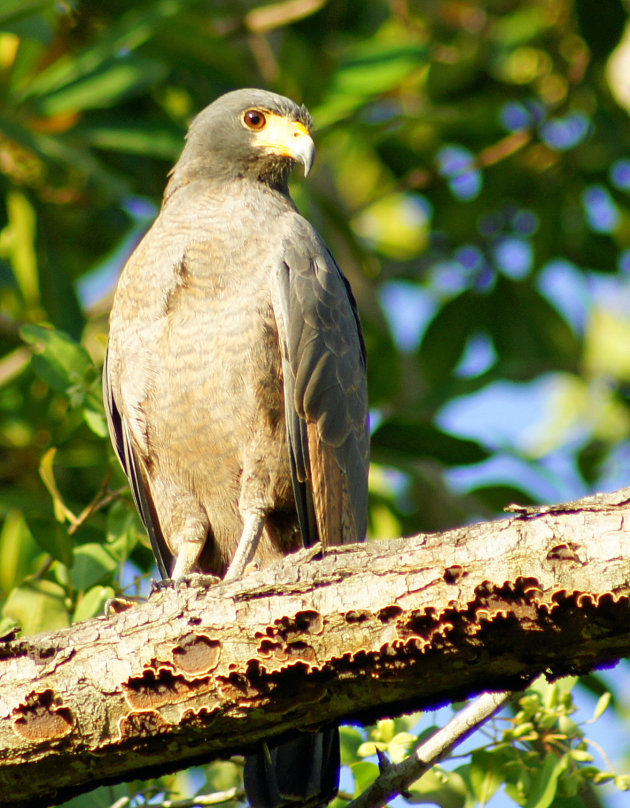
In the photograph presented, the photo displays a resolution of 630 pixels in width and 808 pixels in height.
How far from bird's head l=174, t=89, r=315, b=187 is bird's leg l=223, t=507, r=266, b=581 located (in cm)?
181

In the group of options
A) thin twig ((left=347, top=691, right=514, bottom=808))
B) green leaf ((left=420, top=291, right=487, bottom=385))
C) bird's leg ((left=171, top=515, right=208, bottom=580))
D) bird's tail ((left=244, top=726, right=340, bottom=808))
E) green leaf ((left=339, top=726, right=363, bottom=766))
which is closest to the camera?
thin twig ((left=347, top=691, right=514, bottom=808))

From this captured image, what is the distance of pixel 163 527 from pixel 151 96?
330 centimetres

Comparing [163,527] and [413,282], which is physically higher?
[413,282]

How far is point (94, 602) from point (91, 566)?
0.59 feet

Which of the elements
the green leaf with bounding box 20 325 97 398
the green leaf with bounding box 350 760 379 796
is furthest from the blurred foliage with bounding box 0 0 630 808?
the green leaf with bounding box 350 760 379 796

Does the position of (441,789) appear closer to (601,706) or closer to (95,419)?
(601,706)

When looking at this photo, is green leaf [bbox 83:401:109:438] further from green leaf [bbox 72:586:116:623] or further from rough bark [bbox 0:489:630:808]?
rough bark [bbox 0:489:630:808]

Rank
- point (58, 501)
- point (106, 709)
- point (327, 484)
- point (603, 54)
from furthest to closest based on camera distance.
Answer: point (603, 54), point (327, 484), point (58, 501), point (106, 709)

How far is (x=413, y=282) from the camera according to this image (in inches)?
314

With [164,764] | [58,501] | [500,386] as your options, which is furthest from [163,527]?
[500,386]

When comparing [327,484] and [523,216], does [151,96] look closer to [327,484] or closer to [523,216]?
[523,216]

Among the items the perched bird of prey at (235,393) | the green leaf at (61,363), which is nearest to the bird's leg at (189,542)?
the perched bird of prey at (235,393)

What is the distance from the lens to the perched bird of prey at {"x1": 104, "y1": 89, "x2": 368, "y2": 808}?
442 centimetres

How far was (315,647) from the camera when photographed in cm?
274
